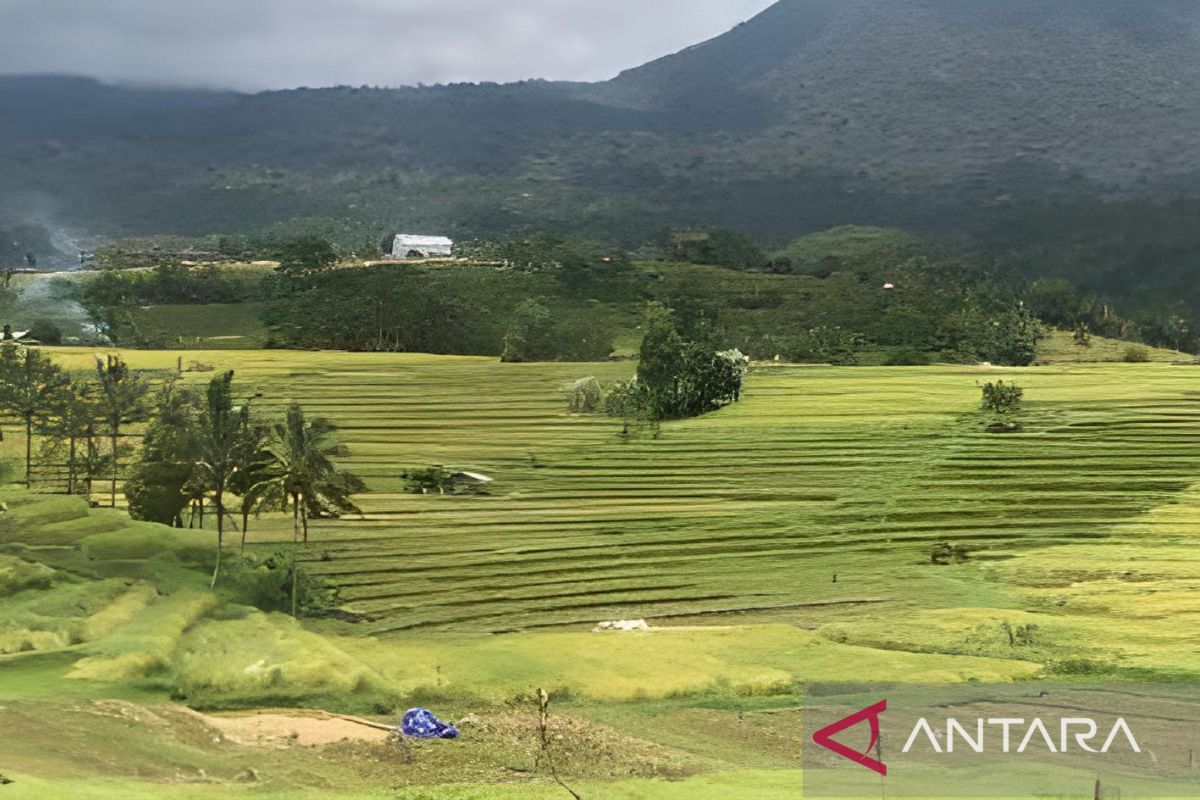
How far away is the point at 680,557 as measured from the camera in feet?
74.6

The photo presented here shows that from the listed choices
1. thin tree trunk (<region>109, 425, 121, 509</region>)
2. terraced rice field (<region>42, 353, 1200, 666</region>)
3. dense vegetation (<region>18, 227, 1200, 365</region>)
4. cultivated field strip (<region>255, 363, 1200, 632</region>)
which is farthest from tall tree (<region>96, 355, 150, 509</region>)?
dense vegetation (<region>18, 227, 1200, 365</region>)

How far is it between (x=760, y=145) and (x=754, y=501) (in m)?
36.3

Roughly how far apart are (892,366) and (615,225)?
18.1 metres

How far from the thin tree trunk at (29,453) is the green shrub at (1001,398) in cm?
1876

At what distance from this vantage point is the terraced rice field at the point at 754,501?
21.8 meters

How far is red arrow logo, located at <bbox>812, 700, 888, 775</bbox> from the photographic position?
14130mm

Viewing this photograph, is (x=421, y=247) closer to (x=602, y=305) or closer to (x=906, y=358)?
(x=602, y=305)

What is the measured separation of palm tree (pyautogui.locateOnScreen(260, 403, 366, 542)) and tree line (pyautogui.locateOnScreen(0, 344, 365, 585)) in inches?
0.7

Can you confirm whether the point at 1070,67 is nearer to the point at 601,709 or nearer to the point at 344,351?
the point at 344,351

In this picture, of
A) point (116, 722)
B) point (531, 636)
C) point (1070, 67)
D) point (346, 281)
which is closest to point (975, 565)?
point (531, 636)

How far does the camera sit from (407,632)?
20672mm

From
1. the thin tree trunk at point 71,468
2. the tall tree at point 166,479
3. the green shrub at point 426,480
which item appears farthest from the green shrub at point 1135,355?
the thin tree trunk at point 71,468

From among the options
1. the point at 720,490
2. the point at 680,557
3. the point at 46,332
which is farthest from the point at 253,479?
the point at 46,332

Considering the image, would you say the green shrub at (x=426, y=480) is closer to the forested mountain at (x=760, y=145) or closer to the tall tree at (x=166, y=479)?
the tall tree at (x=166, y=479)
